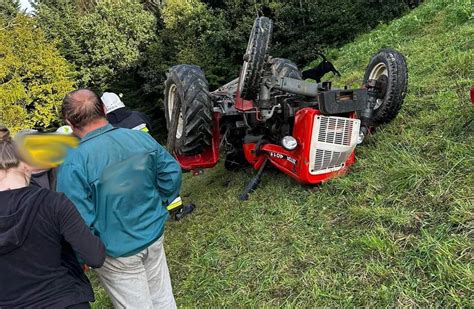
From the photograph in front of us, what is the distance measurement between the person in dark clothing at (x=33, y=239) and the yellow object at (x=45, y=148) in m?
0.08

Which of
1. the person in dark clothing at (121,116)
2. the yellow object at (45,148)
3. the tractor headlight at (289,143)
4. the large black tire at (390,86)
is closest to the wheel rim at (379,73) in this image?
the large black tire at (390,86)

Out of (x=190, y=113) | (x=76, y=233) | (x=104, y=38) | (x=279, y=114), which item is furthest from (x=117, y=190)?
(x=104, y=38)

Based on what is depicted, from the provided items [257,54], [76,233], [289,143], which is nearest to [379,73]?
[289,143]

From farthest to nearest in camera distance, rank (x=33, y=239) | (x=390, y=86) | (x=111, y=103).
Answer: (x=111, y=103) → (x=390, y=86) → (x=33, y=239)

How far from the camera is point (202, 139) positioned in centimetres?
451

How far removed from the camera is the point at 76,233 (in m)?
1.89

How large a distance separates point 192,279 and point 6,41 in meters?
22.7

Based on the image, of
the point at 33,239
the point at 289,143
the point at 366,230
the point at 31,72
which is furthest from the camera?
the point at 31,72

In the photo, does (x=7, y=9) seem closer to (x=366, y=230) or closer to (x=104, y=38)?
(x=104, y=38)

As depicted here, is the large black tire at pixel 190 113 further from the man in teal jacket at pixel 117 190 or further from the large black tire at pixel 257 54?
the man in teal jacket at pixel 117 190

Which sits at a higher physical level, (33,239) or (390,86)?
(390,86)

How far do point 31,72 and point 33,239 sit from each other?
76.2ft

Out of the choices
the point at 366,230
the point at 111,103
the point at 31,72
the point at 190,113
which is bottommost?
the point at 31,72

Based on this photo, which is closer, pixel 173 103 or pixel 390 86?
pixel 390 86
